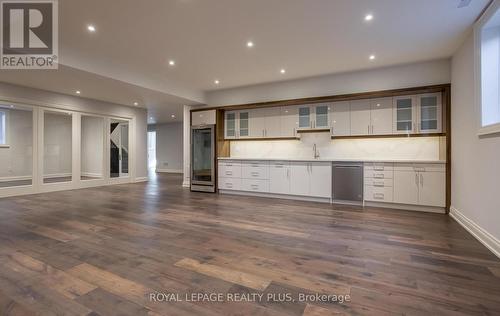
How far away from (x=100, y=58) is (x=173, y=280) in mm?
4358

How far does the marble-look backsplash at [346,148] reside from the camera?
474cm

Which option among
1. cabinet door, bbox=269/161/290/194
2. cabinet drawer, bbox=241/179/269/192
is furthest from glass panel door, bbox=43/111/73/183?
cabinet door, bbox=269/161/290/194

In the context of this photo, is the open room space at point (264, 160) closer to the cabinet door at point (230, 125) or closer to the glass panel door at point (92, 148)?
the cabinet door at point (230, 125)

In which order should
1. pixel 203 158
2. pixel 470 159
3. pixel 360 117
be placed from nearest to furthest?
pixel 470 159
pixel 360 117
pixel 203 158

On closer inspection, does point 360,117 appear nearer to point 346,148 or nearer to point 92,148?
point 346,148

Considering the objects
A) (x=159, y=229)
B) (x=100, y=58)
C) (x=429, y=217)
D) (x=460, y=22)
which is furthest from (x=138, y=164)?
(x=460, y=22)

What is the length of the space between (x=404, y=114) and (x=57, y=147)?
8605mm

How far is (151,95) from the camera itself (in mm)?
6344

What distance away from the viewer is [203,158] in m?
6.73

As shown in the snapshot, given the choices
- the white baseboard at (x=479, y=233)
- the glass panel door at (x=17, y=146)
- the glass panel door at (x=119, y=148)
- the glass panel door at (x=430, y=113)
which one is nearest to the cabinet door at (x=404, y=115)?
the glass panel door at (x=430, y=113)

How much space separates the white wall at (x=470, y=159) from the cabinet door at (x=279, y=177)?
2.91 m

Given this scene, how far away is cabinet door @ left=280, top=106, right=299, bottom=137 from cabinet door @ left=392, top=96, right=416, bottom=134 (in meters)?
1.97

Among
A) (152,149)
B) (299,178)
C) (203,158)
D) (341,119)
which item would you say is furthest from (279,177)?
(152,149)

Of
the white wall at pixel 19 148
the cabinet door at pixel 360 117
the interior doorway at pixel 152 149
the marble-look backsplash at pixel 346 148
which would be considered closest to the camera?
the marble-look backsplash at pixel 346 148
